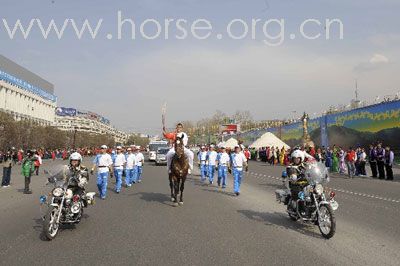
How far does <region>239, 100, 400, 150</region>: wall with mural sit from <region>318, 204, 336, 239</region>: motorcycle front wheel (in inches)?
1044

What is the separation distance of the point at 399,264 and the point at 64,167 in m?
6.11

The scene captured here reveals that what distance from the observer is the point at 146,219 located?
375 inches

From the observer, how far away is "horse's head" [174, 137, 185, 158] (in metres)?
12.6

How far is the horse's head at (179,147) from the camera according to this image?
12.6 m

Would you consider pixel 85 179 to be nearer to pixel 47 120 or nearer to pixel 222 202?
pixel 222 202

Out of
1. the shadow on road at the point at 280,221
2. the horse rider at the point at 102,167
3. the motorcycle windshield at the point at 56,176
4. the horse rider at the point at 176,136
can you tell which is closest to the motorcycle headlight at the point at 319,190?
the shadow on road at the point at 280,221

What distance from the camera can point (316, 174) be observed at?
8.27 metres

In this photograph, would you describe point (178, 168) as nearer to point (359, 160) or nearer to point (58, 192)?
point (58, 192)

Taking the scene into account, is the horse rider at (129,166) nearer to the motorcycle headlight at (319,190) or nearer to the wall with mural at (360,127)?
the motorcycle headlight at (319,190)

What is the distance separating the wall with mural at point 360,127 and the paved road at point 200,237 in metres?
22.1

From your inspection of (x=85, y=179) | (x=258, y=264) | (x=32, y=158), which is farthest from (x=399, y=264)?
(x=32, y=158)

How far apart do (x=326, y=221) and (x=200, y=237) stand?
7.40 feet

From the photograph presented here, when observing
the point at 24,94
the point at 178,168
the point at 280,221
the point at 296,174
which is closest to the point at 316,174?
the point at 296,174

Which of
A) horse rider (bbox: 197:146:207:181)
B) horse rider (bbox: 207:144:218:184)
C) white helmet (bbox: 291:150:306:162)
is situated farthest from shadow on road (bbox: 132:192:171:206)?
horse rider (bbox: 197:146:207:181)
